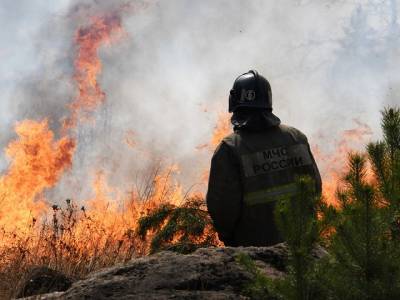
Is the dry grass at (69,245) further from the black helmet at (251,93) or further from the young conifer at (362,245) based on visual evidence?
the young conifer at (362,245)

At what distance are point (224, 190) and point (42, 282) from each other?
1.68 meters

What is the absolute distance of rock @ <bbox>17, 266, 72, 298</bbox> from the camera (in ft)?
14.7

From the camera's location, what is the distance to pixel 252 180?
4316 mm

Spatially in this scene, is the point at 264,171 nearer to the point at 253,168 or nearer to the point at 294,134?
the point at 253,168

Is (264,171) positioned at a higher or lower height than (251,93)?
lower

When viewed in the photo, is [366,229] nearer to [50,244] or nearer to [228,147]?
[228,147]

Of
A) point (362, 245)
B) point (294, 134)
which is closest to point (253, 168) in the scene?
point (294, 134)

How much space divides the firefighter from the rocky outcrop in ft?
4.46

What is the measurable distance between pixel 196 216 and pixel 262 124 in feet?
4.74

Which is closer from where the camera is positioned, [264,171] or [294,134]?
[264,171]

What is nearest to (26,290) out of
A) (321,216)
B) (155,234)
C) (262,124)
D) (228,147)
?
(155,234)

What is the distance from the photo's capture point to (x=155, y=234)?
18.7ft

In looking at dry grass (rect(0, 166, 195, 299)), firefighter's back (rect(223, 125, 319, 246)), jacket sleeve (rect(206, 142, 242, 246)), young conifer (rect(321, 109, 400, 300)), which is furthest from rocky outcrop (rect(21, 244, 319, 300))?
dry grass (rect(0, 166, 195, 299))

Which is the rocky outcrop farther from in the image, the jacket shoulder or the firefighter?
the jacket shoulder
